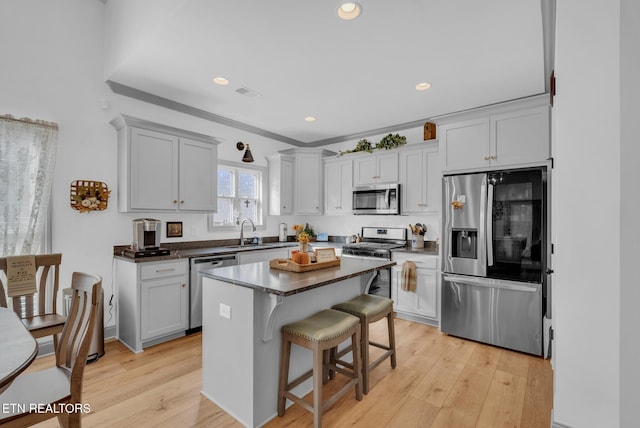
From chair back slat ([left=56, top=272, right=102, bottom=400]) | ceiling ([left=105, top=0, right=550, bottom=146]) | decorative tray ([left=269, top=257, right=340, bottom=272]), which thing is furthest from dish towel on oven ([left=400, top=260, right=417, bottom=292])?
chair back slat ([left=56, top=272, right=102, bottom=400])

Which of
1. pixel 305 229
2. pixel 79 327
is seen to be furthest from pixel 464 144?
pixel 79 327

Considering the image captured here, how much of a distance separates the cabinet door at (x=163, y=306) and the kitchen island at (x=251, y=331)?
1188 millimetres

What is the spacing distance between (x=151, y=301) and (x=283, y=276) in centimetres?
183

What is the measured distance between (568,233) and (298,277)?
1.50 meters

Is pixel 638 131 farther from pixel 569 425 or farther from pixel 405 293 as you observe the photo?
pixel 405 293

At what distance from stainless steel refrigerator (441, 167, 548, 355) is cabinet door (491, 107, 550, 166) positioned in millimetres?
140

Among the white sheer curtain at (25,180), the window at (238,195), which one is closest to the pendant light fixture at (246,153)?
the window at (238,195)

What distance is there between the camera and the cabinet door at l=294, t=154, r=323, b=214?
5.24 meters

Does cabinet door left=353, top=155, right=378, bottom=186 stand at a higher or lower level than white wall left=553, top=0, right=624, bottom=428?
higher

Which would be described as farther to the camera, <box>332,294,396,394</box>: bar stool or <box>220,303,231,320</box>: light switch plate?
<box>332,294,396,394</box>: bar stool

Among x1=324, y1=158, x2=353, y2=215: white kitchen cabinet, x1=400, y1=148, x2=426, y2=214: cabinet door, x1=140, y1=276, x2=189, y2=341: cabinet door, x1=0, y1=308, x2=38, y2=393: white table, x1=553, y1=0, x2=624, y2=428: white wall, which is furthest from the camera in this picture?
x1=324, y1=158, x2=353, y2=215: white kitchen cabinet

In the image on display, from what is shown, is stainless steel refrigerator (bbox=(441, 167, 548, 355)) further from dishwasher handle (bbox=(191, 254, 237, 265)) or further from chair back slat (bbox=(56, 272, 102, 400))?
chair back slat (bbox=(56, 272, 102, 400))

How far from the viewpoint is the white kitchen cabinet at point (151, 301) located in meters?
3.06

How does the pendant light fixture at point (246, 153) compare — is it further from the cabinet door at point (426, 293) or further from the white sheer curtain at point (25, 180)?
the cabinet door at point (426, 293)
